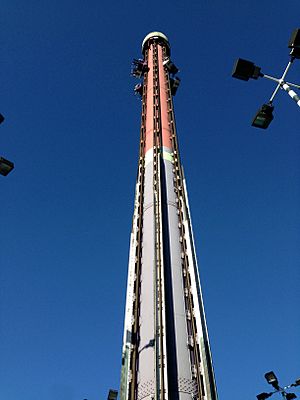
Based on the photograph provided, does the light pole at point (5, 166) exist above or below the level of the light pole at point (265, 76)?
below

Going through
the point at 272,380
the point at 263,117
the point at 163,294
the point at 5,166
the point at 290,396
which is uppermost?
the point at 263,117

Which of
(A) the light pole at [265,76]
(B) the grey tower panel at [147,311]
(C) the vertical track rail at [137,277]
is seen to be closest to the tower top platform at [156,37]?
(C) the vertical track rail at [137,277]

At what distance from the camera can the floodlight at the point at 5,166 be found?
12.8 meters

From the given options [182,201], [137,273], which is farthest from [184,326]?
[182,201]

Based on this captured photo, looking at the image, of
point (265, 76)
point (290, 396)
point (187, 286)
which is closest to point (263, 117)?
point (265, 76)

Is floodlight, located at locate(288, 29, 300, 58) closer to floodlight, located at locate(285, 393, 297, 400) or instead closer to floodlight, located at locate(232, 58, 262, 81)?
floodlight, located at locate(232, 58, 262, 81)

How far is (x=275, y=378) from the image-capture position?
19.4 m

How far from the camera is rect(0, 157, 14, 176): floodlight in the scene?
1277 cm

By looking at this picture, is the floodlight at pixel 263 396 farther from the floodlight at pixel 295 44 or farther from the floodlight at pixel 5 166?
the floodlight at pixel 5 166

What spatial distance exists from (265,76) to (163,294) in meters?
12.8

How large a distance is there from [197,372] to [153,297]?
4643mm

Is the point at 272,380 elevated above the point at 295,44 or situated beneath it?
situated beneath

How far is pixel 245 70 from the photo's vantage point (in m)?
12.9

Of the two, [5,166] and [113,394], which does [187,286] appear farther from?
[5,166]
